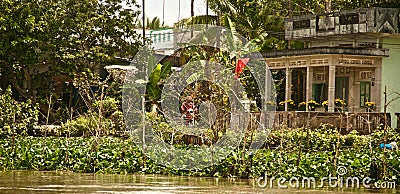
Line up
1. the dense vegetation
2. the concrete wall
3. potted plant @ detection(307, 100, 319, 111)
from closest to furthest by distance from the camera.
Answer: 1. the dense vegetation
2. potted plant @ detection(307, 100, 319, 111)
3. the concrete wall

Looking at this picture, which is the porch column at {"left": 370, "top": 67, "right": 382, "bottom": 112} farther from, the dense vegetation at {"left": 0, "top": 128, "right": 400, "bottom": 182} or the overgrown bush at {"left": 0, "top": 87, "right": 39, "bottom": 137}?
the overgrown bush at {"left": 0, "top": 87, "right": 39, "bottom": 137}

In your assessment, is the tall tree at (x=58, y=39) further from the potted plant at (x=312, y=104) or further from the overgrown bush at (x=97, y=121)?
the potted plant at (x=312, y=104)

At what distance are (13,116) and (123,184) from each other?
771 centimetres

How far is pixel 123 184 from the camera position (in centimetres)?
1534

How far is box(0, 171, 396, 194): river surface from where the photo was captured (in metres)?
14.3

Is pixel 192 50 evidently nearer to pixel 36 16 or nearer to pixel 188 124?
pixel 188 124

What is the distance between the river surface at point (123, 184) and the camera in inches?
562

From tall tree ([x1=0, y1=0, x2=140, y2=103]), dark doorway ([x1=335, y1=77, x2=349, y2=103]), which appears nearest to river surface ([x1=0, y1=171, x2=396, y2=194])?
tall tree ([x1=0, y1=0, x2=140, y2=103])

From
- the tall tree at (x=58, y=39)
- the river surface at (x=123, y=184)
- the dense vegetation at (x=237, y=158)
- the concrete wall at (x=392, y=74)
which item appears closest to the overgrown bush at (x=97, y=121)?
the tall tree at (x=58, y=39)

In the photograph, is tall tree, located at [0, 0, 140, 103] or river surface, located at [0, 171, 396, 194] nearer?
river surface, located at [0, 171, 396, 194]

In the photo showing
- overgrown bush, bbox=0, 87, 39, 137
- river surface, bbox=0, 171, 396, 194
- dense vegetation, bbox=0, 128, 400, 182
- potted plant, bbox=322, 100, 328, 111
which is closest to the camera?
river surface, bbox=0, 171, 396, 194

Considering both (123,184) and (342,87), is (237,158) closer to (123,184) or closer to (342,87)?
(123,184)

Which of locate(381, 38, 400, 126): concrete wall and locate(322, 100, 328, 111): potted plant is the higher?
locate(381, 38, 400, 126): concrete wall

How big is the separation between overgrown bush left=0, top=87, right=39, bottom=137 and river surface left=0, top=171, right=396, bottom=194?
4409 millimetres
